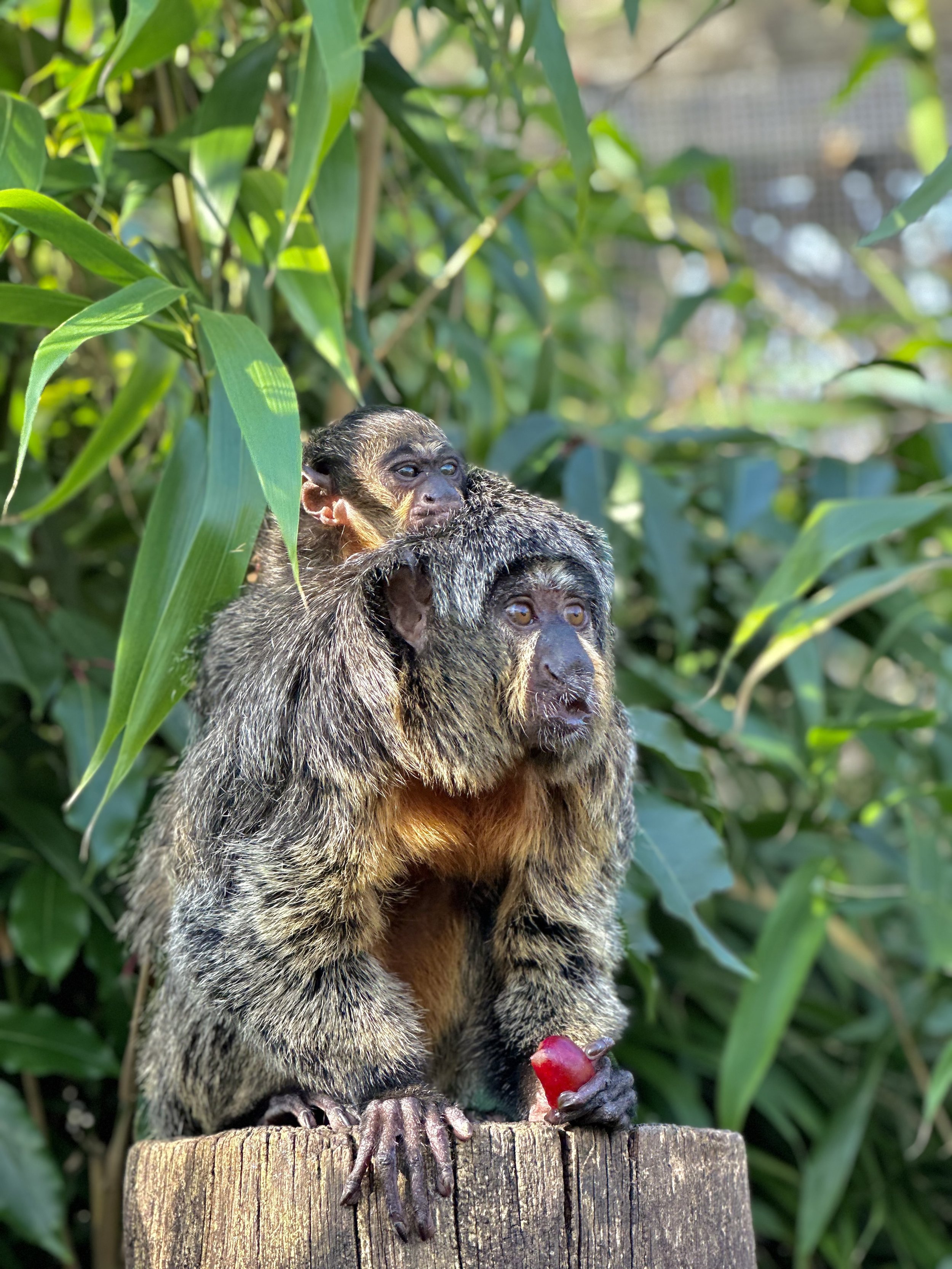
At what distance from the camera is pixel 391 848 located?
2.07 m

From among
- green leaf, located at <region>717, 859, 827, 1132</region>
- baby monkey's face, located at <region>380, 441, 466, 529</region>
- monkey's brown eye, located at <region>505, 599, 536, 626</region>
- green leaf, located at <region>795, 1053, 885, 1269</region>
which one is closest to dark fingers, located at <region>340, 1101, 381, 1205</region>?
monkey's brown eye, located at <region>505, 599, 536, 626</region>

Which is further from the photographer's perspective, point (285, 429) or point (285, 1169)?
point (285, 429)

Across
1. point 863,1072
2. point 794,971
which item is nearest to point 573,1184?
point 794,971

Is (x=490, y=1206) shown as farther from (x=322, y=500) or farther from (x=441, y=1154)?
(x=322, y=500)

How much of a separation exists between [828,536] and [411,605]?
127 centimetres

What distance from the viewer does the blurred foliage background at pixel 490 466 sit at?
93.4 inches

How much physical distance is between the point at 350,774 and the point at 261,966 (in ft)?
1.09

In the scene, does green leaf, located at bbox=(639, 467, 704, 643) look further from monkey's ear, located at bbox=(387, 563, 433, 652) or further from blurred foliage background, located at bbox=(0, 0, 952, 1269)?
monkey's ear, located at bbox=(387, 563, 433, 652)

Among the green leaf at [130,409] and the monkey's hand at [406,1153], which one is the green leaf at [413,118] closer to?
the green leaf at [130,409]

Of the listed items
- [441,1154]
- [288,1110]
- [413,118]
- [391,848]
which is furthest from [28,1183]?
[413,118]

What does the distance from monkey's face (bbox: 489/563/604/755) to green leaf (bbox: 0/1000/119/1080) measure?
142 centimetres

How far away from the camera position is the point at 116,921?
331 centimetres

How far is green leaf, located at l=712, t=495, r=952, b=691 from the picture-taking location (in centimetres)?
288

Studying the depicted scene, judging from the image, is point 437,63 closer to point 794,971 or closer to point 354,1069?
point 794,971
